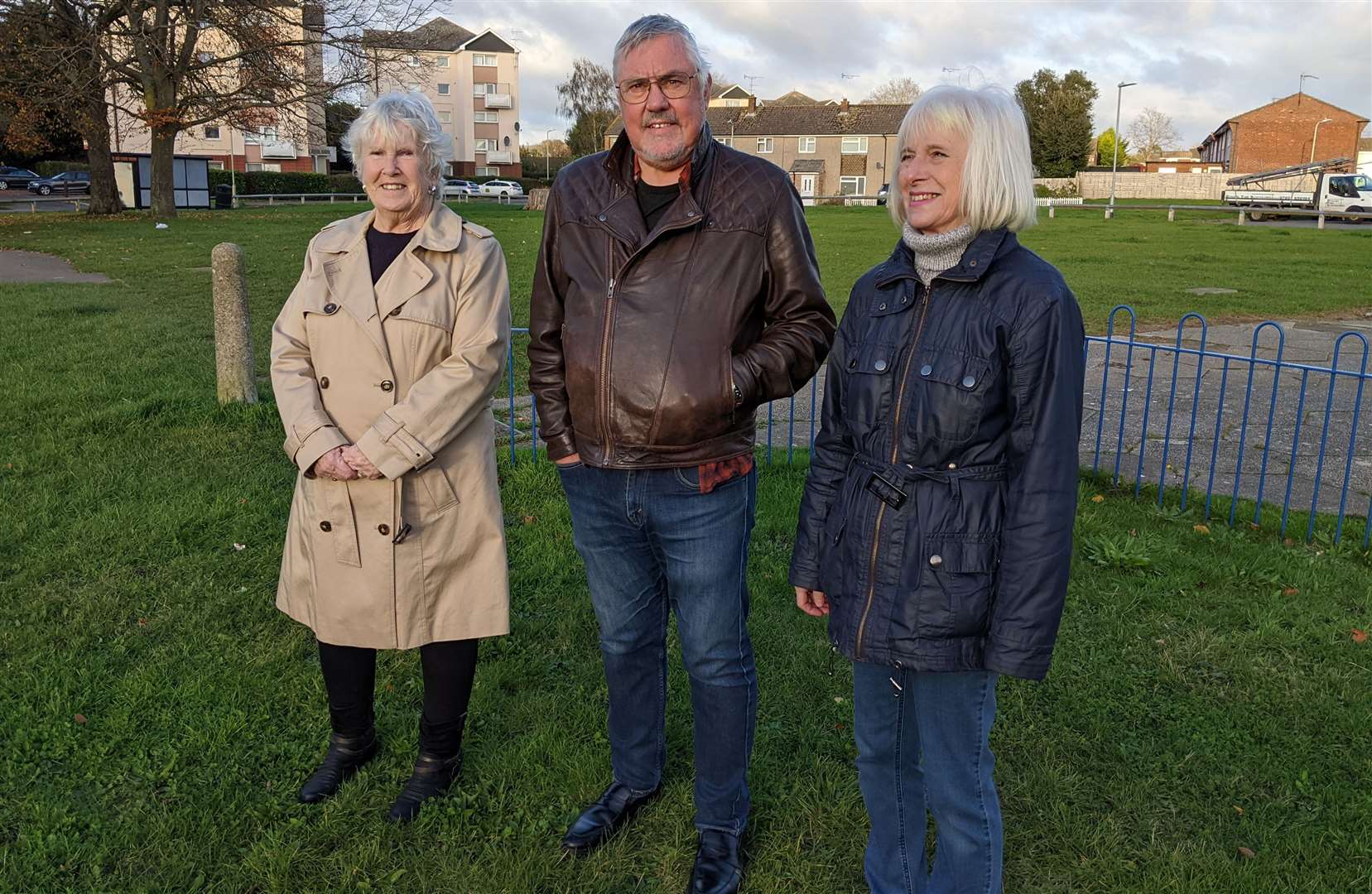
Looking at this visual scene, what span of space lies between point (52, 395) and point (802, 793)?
6787mm

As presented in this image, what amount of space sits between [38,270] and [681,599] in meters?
17.7

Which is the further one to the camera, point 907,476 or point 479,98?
point 479,98

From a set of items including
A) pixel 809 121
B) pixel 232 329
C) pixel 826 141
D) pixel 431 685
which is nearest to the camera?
pixel 431 685

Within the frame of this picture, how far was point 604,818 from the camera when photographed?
3080mm

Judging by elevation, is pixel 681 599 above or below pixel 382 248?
below

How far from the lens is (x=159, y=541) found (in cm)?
521

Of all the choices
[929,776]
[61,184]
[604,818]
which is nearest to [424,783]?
[604,818]

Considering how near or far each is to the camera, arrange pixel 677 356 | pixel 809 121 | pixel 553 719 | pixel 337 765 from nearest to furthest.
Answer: pixel 677 356 → pixel 337 765 → pixel 553 719 → pixel 809 121

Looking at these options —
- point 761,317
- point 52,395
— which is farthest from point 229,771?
point 52,395

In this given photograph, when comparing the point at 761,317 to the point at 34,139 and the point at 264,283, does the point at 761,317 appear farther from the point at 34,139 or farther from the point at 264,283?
the point at 34,139

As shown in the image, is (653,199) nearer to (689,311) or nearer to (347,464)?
(689,311)

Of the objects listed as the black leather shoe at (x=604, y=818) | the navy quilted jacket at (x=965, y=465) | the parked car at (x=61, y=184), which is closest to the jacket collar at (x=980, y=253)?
the navy quilted jacket at (x=965, y=465)

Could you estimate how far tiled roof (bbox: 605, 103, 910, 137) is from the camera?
74.5 m

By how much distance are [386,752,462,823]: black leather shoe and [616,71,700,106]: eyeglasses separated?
1991 millimetres
